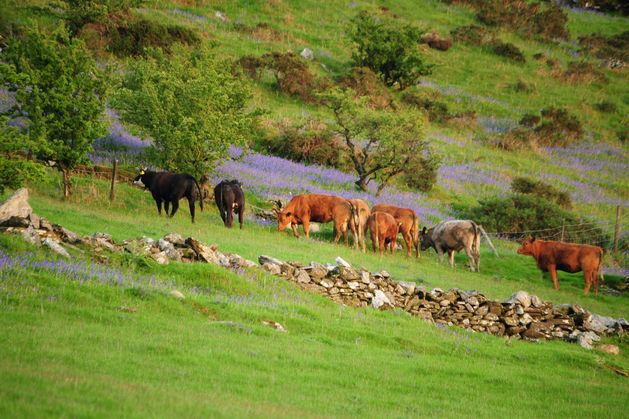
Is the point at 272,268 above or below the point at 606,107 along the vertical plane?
below

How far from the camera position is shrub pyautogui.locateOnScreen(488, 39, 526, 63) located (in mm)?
76188

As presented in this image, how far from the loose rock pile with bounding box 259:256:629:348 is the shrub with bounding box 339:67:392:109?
36524 mm

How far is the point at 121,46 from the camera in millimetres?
50438

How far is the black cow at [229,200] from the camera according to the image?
27172mm

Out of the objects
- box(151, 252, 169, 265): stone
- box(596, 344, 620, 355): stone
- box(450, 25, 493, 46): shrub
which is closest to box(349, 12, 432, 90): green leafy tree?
box(450, 25, 493, 46): shrub

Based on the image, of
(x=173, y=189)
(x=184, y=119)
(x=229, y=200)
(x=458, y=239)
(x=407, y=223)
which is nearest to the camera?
(x=173, y=189)

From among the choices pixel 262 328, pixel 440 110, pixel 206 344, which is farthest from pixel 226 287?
pixel 440 110

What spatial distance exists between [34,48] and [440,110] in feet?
130

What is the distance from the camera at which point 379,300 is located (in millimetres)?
19391

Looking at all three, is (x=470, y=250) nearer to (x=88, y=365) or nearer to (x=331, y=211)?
(x=331, y=211)

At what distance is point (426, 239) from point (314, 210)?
537 cm

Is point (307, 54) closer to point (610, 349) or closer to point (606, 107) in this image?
point (606, 107)

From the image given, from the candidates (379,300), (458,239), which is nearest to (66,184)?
(379,300)

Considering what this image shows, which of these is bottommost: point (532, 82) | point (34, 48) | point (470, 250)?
point (470, 250)
